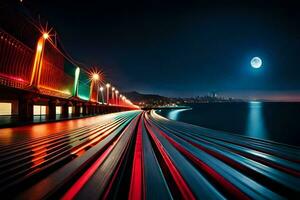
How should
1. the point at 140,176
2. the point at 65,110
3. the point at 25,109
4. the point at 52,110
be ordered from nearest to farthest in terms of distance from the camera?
the point at 140,176 → the point at 25,109 → the point at 52,110 → the point at 65,110

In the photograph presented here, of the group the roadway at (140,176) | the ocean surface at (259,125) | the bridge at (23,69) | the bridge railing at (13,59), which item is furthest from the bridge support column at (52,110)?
the ocean surface at (259,125)

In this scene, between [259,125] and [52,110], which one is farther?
[259,125]

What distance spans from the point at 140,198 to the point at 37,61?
22891mm

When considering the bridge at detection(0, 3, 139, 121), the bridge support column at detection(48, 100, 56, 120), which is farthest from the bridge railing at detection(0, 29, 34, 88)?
the bridge support column at detection(48, 100, 56, 120)

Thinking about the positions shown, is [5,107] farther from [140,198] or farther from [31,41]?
[140,198]

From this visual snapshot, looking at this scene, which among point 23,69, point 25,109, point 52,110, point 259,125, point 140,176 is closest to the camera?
point 140,176

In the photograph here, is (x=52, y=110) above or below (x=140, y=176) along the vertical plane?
above

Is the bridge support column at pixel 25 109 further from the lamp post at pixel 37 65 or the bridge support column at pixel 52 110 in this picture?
the bridge support column at pixel 52 110

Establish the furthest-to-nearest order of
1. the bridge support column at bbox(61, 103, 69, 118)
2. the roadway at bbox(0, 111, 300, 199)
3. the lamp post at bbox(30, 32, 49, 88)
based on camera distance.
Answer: the bridge support column at bbox(61, 103, 69, 118)
the lamp post at bbox(30, 32, 49, 88)
the roadway at bbox(0, 111, 300, 199)

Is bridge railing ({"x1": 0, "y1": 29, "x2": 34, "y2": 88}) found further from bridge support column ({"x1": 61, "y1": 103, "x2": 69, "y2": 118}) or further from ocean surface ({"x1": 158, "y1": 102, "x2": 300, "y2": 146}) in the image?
ocean surface ({"x1": 158, "y1": 102, "x2": 300, "y2": 146})

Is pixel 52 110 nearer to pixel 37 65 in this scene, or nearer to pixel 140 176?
pixel 37 65

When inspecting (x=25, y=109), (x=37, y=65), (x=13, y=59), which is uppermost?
(x=13, y=59)

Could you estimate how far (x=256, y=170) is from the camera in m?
5.72

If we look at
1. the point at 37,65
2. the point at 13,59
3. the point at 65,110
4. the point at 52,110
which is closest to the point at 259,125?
the point at 65,110
